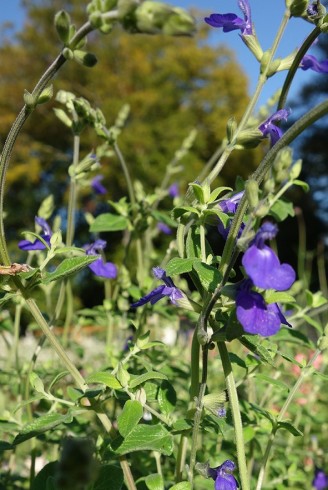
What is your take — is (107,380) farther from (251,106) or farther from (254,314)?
(251,106)

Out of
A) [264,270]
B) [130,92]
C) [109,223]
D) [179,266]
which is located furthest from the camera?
[130,92]

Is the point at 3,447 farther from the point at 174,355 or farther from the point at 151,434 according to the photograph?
the point at 174,355

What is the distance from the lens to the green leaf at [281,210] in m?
1.12

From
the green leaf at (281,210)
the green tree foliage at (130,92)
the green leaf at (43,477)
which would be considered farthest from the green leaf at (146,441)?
the green tree foliage at (130,92)

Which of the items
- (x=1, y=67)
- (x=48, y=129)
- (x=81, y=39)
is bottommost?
(x=48, y=129)

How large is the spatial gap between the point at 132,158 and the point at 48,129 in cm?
231

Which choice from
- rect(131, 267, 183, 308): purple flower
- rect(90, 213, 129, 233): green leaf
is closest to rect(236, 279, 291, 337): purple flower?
rect(131, 267, 183, 308): purple flower

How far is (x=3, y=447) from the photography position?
816 mm

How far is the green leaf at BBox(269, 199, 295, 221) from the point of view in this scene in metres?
1.12

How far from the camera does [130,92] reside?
33.8ft

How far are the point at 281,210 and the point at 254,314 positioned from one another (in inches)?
22.2

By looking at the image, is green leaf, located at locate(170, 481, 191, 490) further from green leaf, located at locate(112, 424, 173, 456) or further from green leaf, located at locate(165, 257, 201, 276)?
green leaf, located at locate(165, 257, 201, 276)

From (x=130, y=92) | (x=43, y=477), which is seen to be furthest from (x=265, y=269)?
(x=130, y=92)

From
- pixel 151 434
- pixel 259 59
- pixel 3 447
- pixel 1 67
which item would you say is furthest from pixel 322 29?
pixel 1 67
